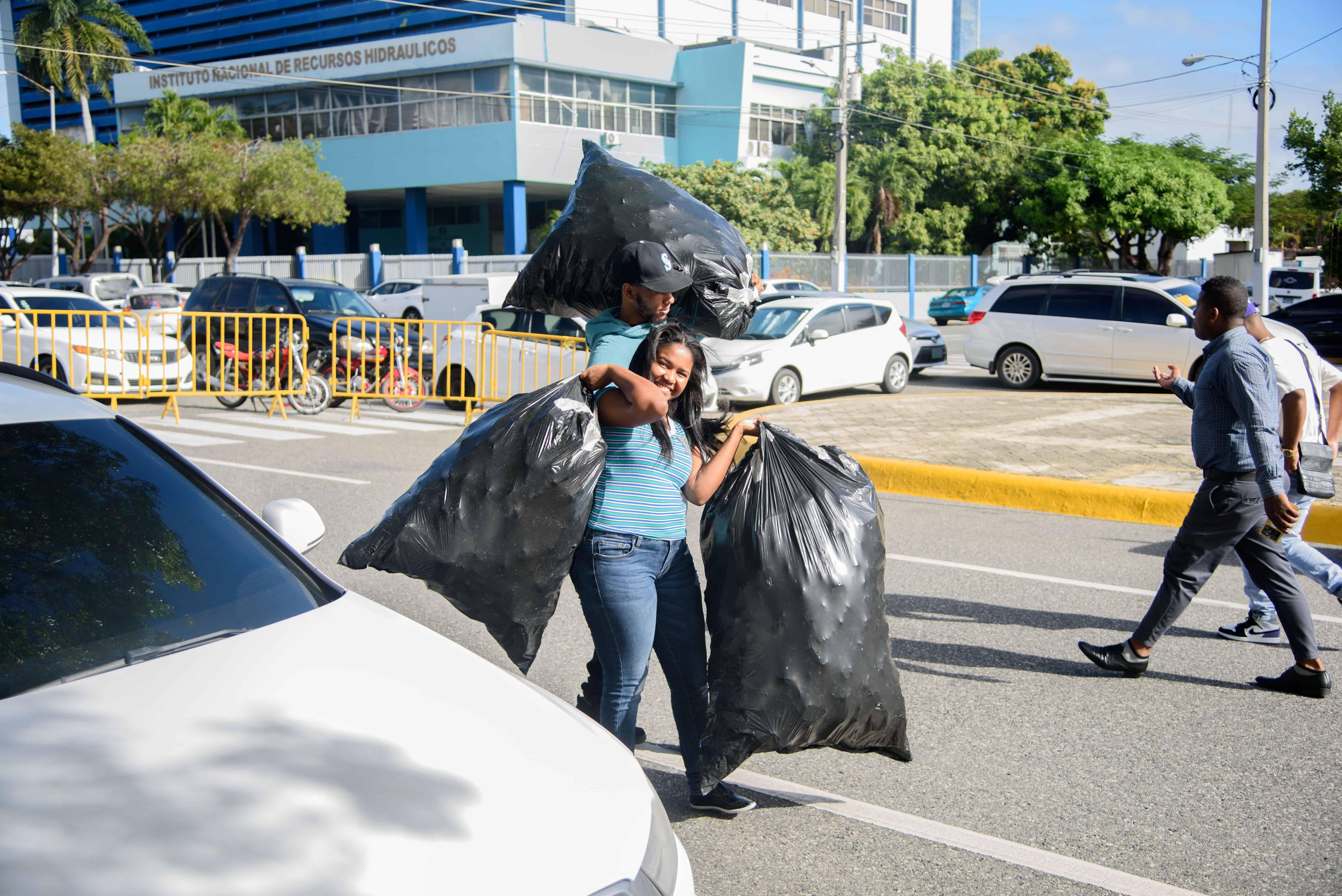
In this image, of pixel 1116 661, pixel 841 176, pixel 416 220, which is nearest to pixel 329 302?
pixel 1116 661

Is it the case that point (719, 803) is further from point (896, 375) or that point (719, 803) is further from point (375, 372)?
point (896, 375)

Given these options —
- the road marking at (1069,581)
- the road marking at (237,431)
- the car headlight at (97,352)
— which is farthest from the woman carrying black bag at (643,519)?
the car headlight at (97,352)

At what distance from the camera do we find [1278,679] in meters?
4.57

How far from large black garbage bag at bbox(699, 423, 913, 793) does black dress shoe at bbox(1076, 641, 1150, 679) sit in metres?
1.79

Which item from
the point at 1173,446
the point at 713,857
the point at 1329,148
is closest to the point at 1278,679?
the point at 713,857

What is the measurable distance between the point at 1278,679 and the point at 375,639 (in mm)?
3789

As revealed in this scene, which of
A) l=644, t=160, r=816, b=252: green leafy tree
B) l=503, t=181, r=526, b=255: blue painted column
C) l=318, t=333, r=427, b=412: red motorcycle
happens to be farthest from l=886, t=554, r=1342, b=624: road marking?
l=503, t=181, r=526, b=255: blue painted column

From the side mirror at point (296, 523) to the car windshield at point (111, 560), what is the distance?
0.20 metres

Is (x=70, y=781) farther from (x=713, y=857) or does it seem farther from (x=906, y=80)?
(x=906, y=80)

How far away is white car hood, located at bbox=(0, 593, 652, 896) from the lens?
5.60 ft

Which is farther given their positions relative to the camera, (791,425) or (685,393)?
(791,425)

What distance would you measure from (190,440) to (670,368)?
31.3 ft

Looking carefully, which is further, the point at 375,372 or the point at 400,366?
the point at 400,366

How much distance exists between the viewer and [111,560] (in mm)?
2521
